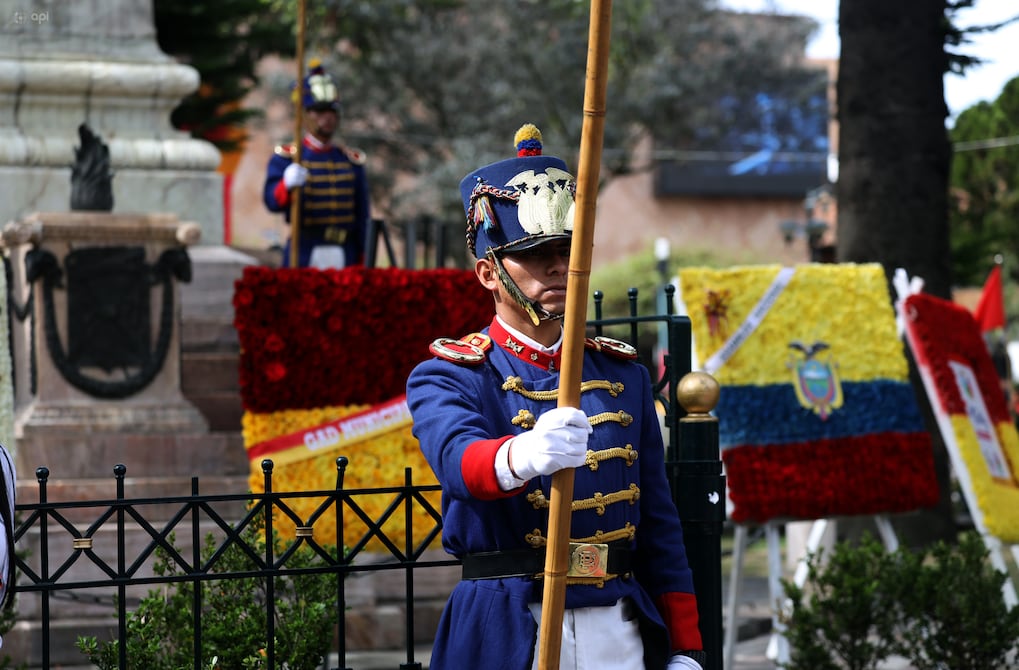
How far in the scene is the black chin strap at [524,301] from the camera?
4.14 meters

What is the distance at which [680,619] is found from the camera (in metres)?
4.34

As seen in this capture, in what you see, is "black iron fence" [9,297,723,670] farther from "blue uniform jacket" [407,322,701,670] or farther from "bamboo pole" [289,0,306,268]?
"bamboo pole" [289,0,306,268]

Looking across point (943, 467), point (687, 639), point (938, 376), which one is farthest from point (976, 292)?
point (687, 639)

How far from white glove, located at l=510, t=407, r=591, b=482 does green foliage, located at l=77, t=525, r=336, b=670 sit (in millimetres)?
1965

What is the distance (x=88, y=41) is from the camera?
12.5 m

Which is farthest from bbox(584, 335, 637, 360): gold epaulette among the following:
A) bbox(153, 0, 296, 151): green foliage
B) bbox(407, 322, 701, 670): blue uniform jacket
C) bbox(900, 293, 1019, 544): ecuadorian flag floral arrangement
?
bbox(153, 0, 296, 151): green foliage

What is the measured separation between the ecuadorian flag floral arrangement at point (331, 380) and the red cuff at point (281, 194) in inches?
110

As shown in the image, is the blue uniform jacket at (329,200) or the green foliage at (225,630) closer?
→ the green foliage at (225,630)

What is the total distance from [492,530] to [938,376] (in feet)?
17.0

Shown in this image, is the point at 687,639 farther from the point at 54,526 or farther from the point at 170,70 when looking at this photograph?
the point at 170,70

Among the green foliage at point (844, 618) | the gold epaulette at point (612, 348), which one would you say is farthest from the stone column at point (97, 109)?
the gold epaulette at point (612, 348)

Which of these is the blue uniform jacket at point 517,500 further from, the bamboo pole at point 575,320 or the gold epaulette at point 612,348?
the bamboo pole at point 575,320

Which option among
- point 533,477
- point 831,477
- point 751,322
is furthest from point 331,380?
point 533,477

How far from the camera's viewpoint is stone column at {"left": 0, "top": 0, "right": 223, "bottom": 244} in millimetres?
12180
